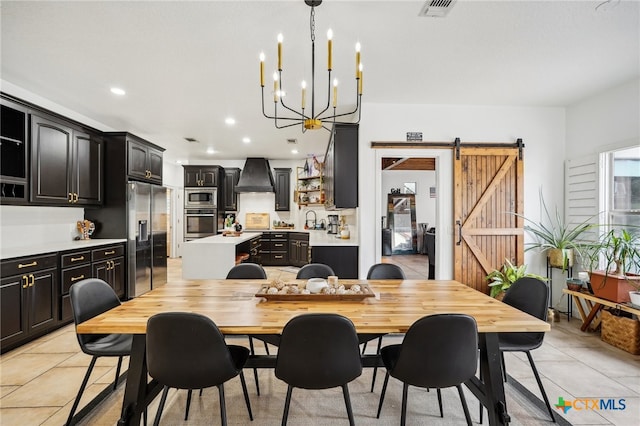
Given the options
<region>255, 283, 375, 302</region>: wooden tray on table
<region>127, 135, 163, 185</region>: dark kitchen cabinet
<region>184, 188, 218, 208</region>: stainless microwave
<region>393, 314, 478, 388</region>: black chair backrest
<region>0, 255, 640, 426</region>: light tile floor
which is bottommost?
<region>0, 255, 640, 426</region>: light tile floor

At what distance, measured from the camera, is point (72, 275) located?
137 inches

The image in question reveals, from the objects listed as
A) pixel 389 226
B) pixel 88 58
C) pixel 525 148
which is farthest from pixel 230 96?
pixel 389 226

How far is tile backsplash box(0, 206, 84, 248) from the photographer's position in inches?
132

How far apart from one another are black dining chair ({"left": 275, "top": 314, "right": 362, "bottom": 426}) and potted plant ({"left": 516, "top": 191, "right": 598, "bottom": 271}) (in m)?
3.54

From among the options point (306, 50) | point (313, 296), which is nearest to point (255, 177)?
point (306, 50)

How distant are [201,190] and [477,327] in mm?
6929

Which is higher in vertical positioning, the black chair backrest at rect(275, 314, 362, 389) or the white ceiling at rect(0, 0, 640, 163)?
the white ceiling at rect(0, 0, 640, 163)

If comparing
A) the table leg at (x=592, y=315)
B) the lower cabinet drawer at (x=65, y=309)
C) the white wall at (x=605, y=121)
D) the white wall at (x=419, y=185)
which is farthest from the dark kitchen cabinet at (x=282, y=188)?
the table leg at (x=592, y=315)

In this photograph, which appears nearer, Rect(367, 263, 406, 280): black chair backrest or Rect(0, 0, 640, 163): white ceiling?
Rect(0, 0, 640, 163): white ceiling

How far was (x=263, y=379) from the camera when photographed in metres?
→ 2.42

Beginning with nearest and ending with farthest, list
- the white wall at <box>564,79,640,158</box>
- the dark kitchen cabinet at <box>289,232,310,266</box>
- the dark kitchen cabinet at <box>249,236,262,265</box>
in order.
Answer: the white wall at <box>564,79,640,158</box>, the dark kitchen cabinet at <box>249,236,262,265</box>, the dark kitchen cabinet at <box>289,232,310,266</box>

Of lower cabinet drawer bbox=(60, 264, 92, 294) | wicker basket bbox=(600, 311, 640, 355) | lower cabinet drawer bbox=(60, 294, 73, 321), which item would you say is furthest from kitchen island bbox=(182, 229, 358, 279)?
wicker basket bbox=(600, 311, 640, 355)

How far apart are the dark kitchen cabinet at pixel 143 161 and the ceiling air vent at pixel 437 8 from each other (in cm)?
427

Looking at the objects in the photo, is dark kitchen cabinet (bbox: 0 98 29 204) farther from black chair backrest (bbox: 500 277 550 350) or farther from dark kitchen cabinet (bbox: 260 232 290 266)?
black chair backrest (bbox: 500 277 550 350)
